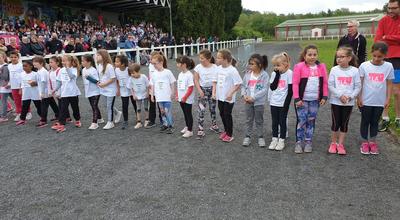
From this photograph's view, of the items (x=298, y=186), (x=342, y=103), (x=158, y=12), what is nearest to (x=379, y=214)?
(x=298, y=186)

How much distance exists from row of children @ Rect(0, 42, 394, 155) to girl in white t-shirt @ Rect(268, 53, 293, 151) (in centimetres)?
1

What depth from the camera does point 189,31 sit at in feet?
120

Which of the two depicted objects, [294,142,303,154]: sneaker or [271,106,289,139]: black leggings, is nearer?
[294,142,303,154]: sneaker

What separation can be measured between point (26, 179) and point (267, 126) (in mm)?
4072

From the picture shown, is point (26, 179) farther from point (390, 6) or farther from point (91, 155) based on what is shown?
point (390, 6)

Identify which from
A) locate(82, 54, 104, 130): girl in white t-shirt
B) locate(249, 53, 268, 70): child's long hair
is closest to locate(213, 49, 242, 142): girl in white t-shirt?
locate(249, 53, 268, 70): child's long hair

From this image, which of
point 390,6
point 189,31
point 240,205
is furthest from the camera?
point 189,31

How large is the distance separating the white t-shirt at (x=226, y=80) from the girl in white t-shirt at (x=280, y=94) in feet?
2.15

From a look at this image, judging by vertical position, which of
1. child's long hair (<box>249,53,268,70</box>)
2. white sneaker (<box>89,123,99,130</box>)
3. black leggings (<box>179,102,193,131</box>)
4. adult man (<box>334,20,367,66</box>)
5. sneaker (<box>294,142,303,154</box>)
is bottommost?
sneaker (<box>294,142,303,154</box>)

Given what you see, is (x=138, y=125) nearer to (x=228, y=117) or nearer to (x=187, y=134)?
(x=187, y=134)

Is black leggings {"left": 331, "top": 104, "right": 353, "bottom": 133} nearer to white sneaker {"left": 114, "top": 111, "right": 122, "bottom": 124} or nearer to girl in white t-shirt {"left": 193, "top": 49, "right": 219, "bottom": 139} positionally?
girl in white t-shirt {"left": 193, "top": 49, "right": 219, "bottom": 139}

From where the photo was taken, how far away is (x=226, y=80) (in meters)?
5.85

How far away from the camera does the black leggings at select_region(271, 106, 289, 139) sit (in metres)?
5.33

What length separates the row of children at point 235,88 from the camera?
5.01 metres
